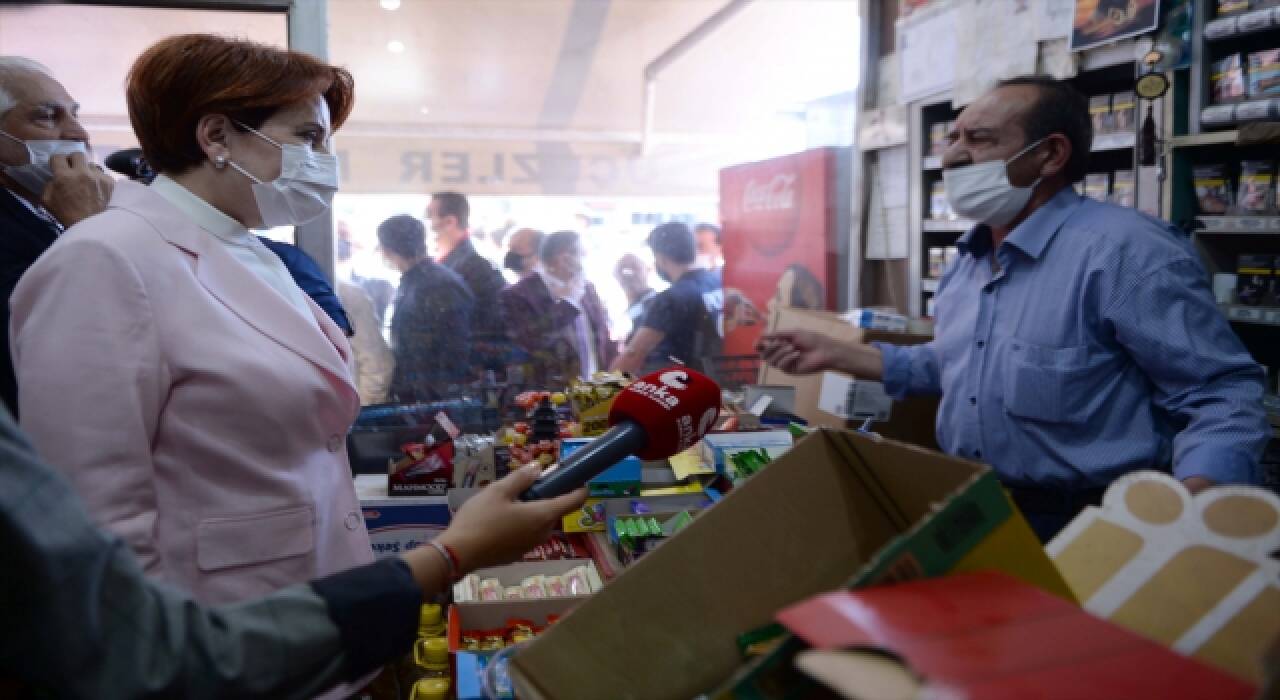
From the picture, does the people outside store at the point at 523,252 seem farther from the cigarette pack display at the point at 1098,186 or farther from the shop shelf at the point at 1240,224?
the shop shelf at the point at 1240,224

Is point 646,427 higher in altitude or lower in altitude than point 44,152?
lower

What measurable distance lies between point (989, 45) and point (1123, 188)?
86 cm

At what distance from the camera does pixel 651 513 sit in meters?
2.20

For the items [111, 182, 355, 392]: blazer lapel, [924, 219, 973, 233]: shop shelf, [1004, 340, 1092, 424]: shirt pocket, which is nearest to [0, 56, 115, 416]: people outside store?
[111, 182, 355, 392]: blazer lapel

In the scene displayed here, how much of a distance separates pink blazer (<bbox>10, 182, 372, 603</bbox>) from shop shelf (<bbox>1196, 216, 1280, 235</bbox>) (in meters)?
2.44

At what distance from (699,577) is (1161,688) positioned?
521 mm

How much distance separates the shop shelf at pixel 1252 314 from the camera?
2578mm

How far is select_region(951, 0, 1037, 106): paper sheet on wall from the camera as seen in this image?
3.44 metres

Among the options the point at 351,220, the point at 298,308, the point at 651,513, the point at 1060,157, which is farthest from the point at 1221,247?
the point at 351,220

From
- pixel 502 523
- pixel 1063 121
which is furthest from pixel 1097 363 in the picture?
pixel 502 523

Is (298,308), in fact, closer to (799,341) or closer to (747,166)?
(799,341)

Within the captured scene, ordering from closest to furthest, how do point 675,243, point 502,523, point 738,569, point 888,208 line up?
point 738,569 → point 502,523 → point 888,208 → point 675,243

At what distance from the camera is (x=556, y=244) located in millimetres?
4180

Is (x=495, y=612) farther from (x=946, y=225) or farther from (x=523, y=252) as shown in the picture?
(x=946, y=225)
